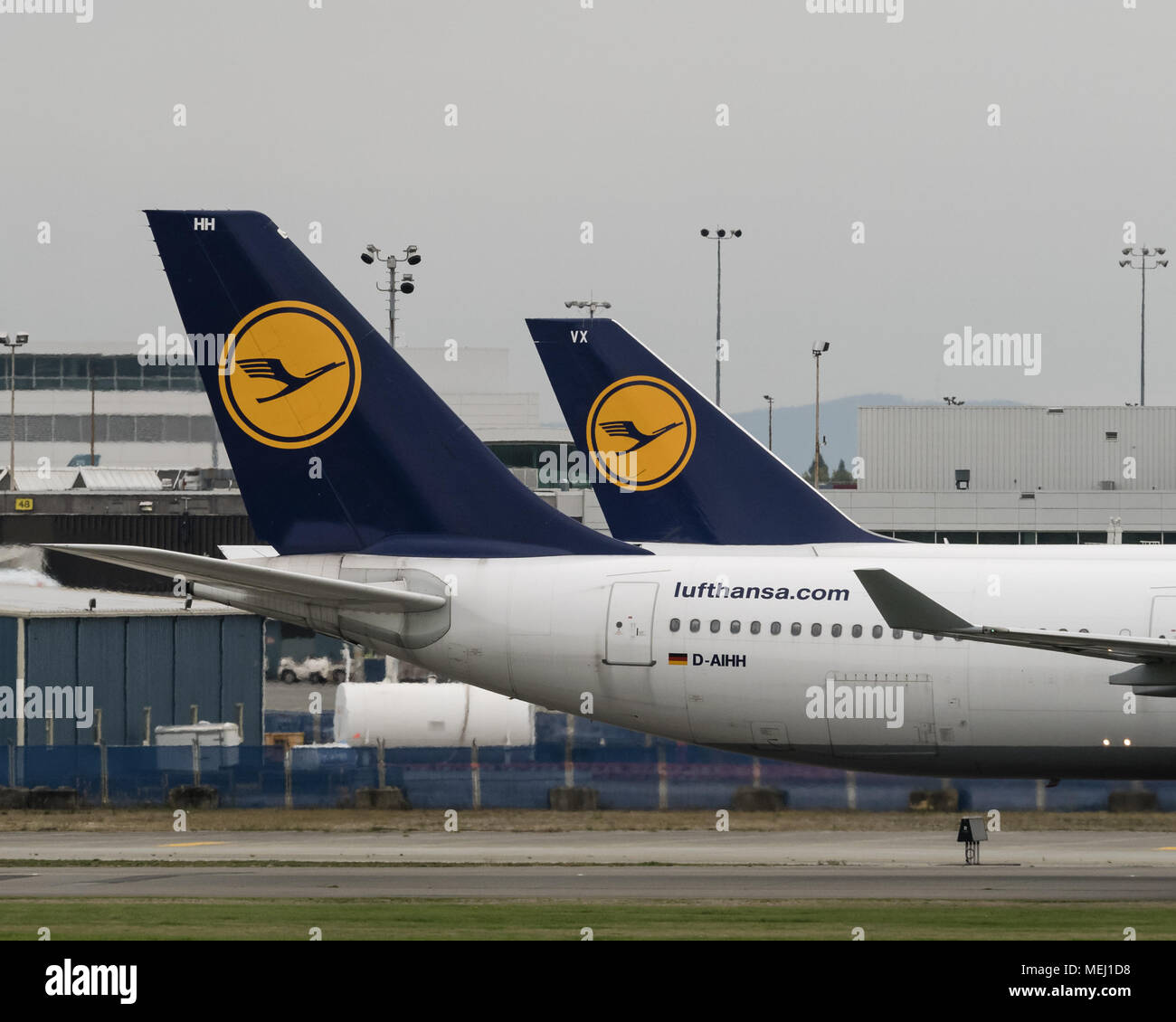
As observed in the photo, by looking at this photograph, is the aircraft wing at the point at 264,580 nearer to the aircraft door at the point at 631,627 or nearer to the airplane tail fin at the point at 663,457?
the aircraft door at the point at 631,627

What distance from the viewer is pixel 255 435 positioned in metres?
31.1

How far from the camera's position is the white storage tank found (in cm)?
5022

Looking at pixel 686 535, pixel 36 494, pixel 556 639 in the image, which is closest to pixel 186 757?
pixel 686 535

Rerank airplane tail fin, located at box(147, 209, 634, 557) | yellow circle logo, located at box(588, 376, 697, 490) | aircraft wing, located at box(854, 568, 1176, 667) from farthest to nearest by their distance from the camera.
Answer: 1. yellow circle logo, located at box(588, 376, 697, 490)
2. airplane tail fin, located at box(147, 209, 634, 557)
3. aircraft wing, located at box(854, 568, 1176, 667)

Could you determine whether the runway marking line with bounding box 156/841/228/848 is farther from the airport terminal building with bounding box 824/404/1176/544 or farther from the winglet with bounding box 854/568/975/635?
the airport terminal building with bounding box 824/404/1176/544

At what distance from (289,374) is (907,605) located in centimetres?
1142

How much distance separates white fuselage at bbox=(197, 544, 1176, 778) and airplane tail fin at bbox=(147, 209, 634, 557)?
662mm

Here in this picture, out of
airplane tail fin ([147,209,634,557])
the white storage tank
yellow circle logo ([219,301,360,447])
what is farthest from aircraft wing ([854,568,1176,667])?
the white storage tank

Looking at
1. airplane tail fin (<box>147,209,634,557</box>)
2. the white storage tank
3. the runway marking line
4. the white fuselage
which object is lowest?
the runway marking line

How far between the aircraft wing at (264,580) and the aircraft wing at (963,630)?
7968 millimetres

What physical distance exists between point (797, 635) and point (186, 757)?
2017 centimetres

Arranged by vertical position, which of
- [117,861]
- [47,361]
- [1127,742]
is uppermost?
[47,361]
